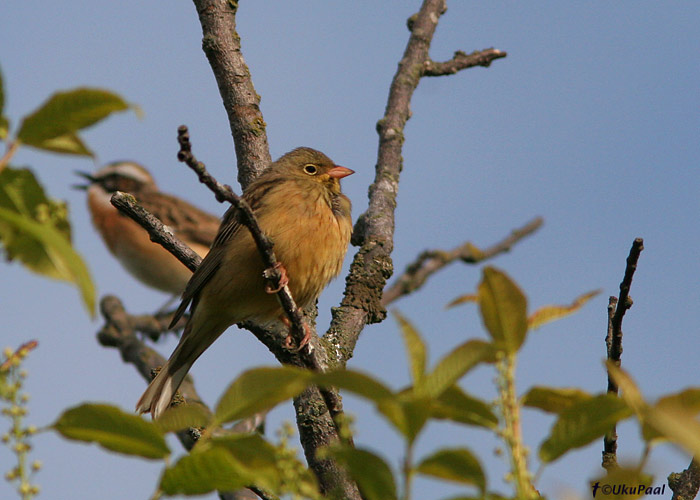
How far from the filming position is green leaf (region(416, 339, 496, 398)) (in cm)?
128

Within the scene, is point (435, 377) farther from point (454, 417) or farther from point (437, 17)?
point (437, 17)

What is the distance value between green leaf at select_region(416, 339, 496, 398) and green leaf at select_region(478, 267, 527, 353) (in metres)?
0.05

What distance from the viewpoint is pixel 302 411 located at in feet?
14.5

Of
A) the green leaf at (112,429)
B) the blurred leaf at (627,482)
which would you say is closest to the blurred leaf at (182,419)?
the green leaf at (112,429)

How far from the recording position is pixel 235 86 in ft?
18.9

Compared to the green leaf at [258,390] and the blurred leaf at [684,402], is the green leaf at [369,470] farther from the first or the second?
the blurred leaf at [684,402]

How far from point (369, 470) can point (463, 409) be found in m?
0.18

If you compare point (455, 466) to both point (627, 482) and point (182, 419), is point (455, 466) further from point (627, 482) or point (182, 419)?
point (182, 419)

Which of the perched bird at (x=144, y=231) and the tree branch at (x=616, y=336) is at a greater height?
the perched bird at (x=144, y=231)

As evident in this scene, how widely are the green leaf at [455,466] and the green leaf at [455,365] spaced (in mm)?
93

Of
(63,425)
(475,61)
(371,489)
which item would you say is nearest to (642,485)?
(371,489)

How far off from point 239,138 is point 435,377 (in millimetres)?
4596

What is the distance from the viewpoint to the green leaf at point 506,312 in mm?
1340

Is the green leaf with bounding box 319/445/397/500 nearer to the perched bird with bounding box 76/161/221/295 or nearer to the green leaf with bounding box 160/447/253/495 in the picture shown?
the green leaf with bounding box 160/447/253/495
